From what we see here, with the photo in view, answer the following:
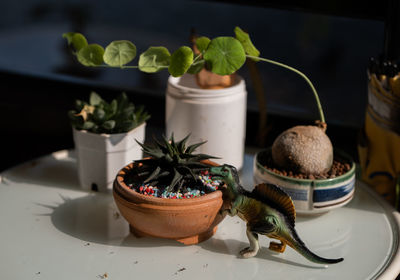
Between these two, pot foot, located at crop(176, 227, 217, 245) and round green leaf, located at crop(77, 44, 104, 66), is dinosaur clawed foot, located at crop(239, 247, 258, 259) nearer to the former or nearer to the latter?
pot foot, located at crop(176, 227, 217, 245)

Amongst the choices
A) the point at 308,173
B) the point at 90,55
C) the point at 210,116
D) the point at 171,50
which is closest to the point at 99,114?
the point at 90,55

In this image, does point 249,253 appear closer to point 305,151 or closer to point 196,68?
point 305,151

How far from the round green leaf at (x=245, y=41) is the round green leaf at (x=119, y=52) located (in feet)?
0.67

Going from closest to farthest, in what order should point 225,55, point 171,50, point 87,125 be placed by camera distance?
point 225,55 < point 87,125 < point 171,50

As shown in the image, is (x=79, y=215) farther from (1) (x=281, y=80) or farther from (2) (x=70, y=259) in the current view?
(1) (x=281, y=80)

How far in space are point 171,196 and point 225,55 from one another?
0.91 ft

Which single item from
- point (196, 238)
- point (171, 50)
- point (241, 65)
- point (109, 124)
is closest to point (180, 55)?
point (241, 65)

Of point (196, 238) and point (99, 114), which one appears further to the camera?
point (99, 114)

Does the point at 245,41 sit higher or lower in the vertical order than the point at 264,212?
higher

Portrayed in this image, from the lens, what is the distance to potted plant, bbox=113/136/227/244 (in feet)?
2.96

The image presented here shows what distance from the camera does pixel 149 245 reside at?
0.97 meters

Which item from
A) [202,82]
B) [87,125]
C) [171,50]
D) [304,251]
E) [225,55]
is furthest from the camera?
[171,50]

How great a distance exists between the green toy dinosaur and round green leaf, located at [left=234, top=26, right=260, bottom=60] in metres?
0.26

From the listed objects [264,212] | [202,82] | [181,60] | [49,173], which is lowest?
[49,173]
